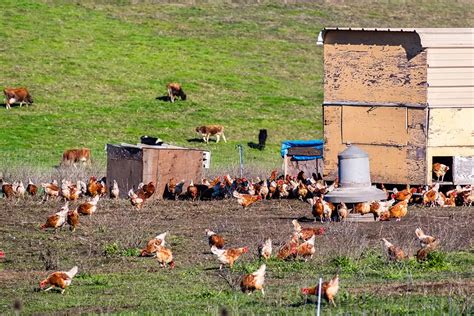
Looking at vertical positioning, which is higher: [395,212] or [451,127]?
[451,127]

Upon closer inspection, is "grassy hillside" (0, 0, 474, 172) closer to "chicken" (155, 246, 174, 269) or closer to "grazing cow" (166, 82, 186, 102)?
"grazing cow" (166, 82, 186, 102)

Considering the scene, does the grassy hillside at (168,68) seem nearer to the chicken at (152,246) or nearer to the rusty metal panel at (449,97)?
the rusty metal panel at (449,97)

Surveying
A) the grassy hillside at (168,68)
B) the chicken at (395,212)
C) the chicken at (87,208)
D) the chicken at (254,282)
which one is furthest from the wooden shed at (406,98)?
the grassy hillside at (168,68)

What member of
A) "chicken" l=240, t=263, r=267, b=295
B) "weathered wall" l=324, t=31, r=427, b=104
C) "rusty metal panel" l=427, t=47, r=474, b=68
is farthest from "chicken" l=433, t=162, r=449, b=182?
"chicken" l=240, t=263, r=267, b=295

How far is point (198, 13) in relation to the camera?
72.2 meters

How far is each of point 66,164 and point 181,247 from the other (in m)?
20.9

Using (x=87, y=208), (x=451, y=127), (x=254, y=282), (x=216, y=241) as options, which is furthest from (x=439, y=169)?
(x=254, y=282)

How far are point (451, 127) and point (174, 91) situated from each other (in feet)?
93.6

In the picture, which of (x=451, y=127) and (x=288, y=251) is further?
(x=451, y=127)

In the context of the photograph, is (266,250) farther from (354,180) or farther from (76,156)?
(76,156)

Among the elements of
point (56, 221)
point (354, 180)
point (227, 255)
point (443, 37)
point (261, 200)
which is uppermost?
point (443, 37)

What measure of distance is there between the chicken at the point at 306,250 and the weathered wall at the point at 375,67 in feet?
33.9

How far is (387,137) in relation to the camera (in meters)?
29.4

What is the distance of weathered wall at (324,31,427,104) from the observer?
95.2 ft
